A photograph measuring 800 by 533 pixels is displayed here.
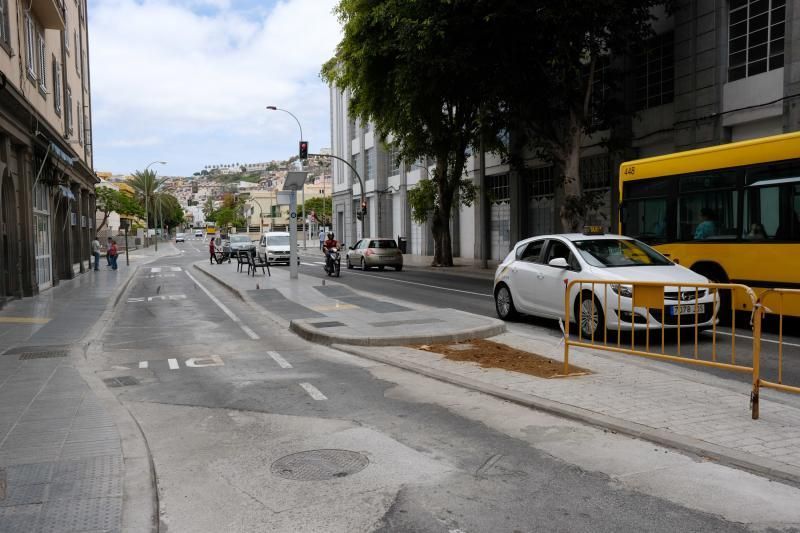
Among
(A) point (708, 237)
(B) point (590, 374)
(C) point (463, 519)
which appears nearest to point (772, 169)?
(A) point (708, 237)

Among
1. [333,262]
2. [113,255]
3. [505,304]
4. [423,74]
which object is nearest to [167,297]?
[333,262]

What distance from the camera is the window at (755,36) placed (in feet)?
58.6

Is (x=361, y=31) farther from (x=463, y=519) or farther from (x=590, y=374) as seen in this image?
(x=463, y=519)

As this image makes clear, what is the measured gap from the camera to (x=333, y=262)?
2666cm

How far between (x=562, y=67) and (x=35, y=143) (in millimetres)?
16154

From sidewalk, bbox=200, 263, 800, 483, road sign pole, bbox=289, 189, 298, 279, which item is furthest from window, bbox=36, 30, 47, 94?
sidewalk, bbox=200, 263, 800, 483

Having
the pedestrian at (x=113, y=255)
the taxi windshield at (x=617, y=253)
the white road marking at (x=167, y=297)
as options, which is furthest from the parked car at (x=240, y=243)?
the taxi windshield at (x=617, y=253)

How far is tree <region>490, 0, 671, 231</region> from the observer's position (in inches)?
725

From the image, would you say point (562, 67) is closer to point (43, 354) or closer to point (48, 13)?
point (43, 354)

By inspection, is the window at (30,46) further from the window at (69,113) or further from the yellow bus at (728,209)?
the yellow bus at (728,209)

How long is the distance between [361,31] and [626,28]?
9530mm

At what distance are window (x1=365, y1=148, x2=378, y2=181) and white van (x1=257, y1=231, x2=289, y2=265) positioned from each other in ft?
54.3

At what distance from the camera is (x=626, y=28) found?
2055 centimetres

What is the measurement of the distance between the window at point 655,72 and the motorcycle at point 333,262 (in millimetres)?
12526
